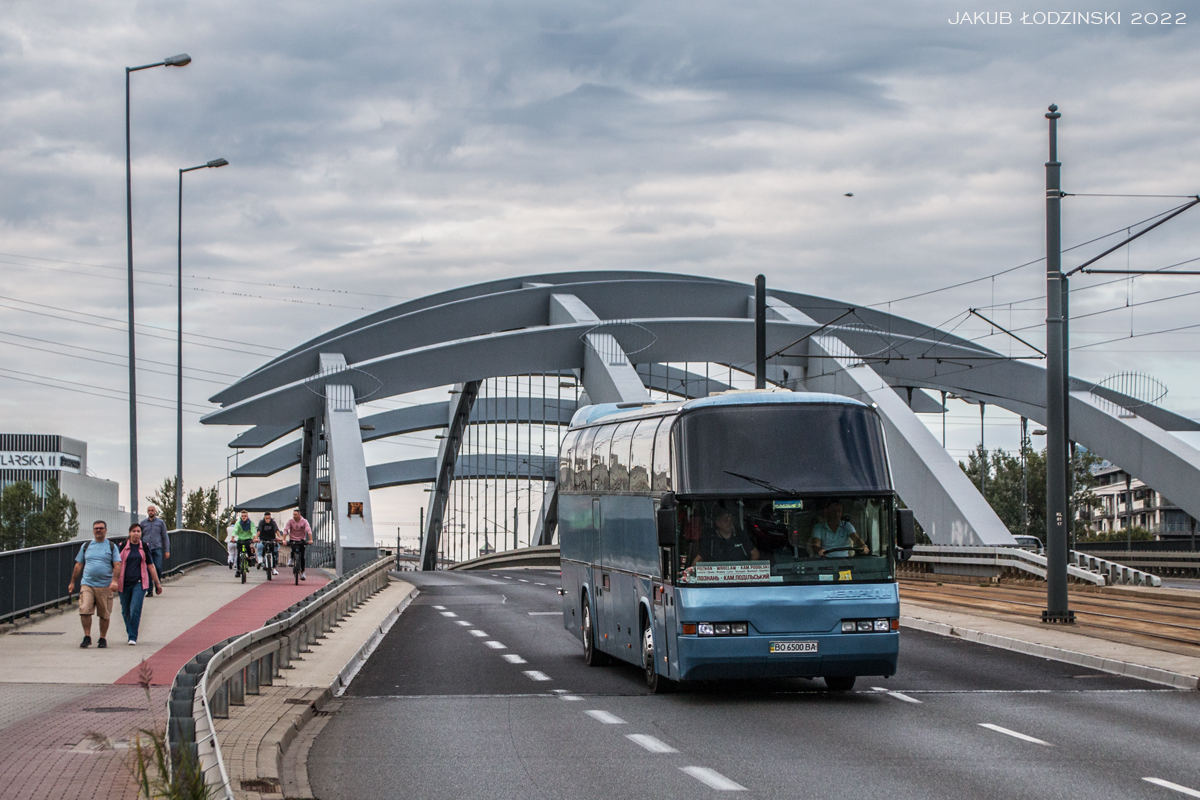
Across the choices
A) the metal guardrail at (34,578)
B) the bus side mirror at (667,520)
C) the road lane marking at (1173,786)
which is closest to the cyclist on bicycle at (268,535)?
the metal guardrail at (34,578)

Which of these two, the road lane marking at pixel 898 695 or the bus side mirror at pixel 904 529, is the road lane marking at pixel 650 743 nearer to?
the road lane marking at pixel 898 695

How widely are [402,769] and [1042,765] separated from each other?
4.13 meters

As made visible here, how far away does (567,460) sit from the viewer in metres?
19.0

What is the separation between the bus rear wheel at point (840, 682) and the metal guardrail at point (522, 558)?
4623 cm

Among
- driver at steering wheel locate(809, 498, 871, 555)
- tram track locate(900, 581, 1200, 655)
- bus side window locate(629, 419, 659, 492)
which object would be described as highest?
bus side window locate(629, 419, 659, 492)

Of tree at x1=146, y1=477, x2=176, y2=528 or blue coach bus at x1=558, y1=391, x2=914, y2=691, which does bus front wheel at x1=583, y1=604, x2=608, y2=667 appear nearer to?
blue coach bus at x1=558, y1=391, x2=914, y2=691

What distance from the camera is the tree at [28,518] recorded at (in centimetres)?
11288


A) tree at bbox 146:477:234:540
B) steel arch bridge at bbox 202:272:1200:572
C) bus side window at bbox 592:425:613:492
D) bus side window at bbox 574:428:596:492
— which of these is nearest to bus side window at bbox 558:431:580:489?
bus side window at bbox 574:428:596:492

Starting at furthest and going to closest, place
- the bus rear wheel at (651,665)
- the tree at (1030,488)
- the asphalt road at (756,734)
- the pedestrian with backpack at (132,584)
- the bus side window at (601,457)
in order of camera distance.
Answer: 1. the tree at (1030,488)
2. the pedestrian with backpack at (132,584)
3. the bus side window at (601,457)
4. the bus rear wheel at (651,665)
5. the asphalt road at (756,734)

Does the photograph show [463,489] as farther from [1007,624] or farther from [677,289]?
[1007,624]

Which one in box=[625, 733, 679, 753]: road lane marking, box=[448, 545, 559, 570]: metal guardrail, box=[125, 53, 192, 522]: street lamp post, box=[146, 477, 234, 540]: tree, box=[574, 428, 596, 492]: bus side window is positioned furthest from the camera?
box=[146, 477, 234, 540]: tree

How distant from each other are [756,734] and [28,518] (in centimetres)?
11397

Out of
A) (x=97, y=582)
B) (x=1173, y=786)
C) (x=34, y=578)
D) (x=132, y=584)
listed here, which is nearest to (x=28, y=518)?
(x=34, y=578)

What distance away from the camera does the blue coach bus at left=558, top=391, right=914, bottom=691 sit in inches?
500
